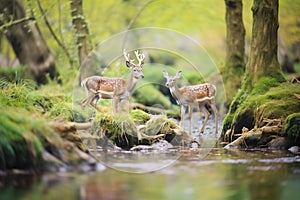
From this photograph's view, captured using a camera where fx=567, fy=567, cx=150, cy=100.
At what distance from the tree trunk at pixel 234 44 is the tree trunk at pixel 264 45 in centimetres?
302

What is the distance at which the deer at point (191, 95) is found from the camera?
725 cm

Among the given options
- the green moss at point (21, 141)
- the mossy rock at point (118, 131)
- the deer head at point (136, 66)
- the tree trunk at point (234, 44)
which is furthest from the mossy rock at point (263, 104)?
the green moss at point (21, 141)

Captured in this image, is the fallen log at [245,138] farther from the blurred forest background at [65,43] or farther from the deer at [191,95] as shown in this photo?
the blurred forest background at [65,43]

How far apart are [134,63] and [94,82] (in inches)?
43.7

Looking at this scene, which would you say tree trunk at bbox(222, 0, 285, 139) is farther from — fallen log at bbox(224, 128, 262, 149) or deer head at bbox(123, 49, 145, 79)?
deer head at bbox(123, 49, 145, 79)

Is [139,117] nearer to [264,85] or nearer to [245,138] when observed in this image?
[245,138]

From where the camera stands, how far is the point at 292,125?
7.37 metres

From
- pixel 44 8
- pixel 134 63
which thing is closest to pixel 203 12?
pixel 44 8

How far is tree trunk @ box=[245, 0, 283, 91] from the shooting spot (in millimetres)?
9078

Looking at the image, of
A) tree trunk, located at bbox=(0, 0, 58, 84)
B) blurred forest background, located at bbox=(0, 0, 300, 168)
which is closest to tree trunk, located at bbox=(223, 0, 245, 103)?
blurred forest background, located at bbox=(0, 0, 300, 168)

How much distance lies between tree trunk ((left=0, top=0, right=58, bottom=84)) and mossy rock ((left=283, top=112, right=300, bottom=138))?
790cm

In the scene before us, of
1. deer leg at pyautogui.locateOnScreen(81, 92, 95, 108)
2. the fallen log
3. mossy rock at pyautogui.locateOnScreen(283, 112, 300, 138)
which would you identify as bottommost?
the fallen log

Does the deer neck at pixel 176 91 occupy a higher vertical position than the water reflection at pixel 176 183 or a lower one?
higher

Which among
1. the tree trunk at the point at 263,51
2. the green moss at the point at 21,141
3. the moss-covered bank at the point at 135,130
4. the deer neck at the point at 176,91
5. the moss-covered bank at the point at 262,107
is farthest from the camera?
the tree trunk at the point at 263,51
